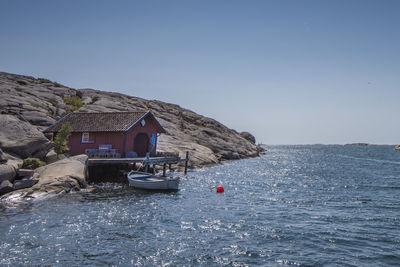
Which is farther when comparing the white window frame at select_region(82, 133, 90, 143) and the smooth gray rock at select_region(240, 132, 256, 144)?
the smooth gray rock at select_region(240, 132, 256, 144)

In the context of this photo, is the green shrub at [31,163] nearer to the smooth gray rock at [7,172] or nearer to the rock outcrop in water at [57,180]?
the rock outcrop in water at [57,180]

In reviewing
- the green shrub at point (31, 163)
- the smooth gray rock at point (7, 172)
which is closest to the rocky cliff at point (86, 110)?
the green shrub at point (31, 163)

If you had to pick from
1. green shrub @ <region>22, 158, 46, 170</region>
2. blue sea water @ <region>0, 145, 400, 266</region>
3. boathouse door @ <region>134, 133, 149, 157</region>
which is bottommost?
blue sea water @ <region>0, 145, 400, 266</region>

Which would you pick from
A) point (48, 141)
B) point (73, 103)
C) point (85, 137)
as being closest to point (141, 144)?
point (85, 137)

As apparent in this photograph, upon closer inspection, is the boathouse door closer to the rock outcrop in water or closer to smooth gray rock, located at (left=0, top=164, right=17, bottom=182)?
the rock outcrop in water

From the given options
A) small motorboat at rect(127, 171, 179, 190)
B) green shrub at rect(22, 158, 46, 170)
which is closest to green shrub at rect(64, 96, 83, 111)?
green shrub at rect(22, 158, 46, 170)

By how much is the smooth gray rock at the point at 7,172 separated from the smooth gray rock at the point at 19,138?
15.8ft

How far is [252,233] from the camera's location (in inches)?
621

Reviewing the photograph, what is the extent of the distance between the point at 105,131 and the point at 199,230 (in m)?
22.6

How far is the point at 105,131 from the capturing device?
3484cm

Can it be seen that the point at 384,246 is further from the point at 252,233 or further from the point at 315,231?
the point at 252,233

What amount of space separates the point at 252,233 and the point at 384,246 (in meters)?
6.33

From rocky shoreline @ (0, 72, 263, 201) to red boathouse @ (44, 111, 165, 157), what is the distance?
409cm

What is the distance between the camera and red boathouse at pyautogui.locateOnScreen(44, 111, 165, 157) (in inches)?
1367
